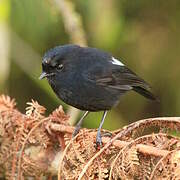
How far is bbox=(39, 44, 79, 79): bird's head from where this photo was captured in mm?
4039

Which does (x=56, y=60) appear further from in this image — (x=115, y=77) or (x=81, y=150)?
(x=81, y=150)

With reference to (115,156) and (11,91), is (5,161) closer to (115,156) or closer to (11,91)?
(115,156)

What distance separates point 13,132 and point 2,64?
1.27 m

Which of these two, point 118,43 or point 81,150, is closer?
point 81,150

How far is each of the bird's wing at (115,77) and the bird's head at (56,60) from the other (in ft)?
0.70

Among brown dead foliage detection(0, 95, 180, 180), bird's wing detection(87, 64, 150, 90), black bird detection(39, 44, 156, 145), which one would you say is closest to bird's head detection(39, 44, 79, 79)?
black bird detection(39, 44, 156, 145)

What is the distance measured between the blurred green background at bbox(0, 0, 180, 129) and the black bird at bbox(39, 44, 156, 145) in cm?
94

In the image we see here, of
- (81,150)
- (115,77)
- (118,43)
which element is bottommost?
(81,150)

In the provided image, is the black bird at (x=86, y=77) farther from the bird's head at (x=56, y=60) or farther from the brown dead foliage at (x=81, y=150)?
the brown dead foliage at (x=81, y=150)

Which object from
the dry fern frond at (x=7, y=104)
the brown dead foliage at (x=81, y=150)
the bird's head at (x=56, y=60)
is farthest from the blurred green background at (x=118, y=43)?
the brown dead foliage at (x=81, y=150)

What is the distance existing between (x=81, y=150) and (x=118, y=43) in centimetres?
325

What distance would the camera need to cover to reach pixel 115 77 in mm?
4562

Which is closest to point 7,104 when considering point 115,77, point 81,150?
point 81,150

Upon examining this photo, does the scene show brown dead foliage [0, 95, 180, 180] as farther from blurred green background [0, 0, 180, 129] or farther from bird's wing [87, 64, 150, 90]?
blurred green background [0, 0, 180, 129]
